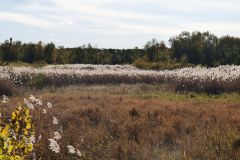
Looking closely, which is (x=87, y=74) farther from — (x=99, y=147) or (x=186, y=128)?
(x=99, y=147)

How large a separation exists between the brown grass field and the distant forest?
105 feet

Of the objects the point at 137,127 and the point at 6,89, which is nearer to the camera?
the point at 137,127

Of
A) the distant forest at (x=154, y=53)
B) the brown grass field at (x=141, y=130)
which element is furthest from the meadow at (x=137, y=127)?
the distant forest at (x=154, y=53)

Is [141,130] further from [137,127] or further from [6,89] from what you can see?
[6,89]

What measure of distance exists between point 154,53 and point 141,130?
4621 centimetres

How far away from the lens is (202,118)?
1081 cm

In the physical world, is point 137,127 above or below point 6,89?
above

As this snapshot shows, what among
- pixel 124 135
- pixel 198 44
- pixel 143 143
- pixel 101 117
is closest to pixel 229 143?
pixel 143 143

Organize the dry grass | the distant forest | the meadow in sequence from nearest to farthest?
the meadow, the dry grass, the distant forest

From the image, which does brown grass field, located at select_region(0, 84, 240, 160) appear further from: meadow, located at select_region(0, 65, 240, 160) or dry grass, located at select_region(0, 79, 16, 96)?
dry grass, located at select_region(0, 79, 16, 96)

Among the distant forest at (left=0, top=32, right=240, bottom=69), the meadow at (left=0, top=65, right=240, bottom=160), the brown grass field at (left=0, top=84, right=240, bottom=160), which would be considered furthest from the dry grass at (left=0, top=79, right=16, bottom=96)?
the distant forest at (left=0, top=32, right=240, bottom=69)

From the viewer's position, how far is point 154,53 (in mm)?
55250

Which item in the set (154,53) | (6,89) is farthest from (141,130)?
(154,53)

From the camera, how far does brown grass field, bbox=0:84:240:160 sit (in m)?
7.24
